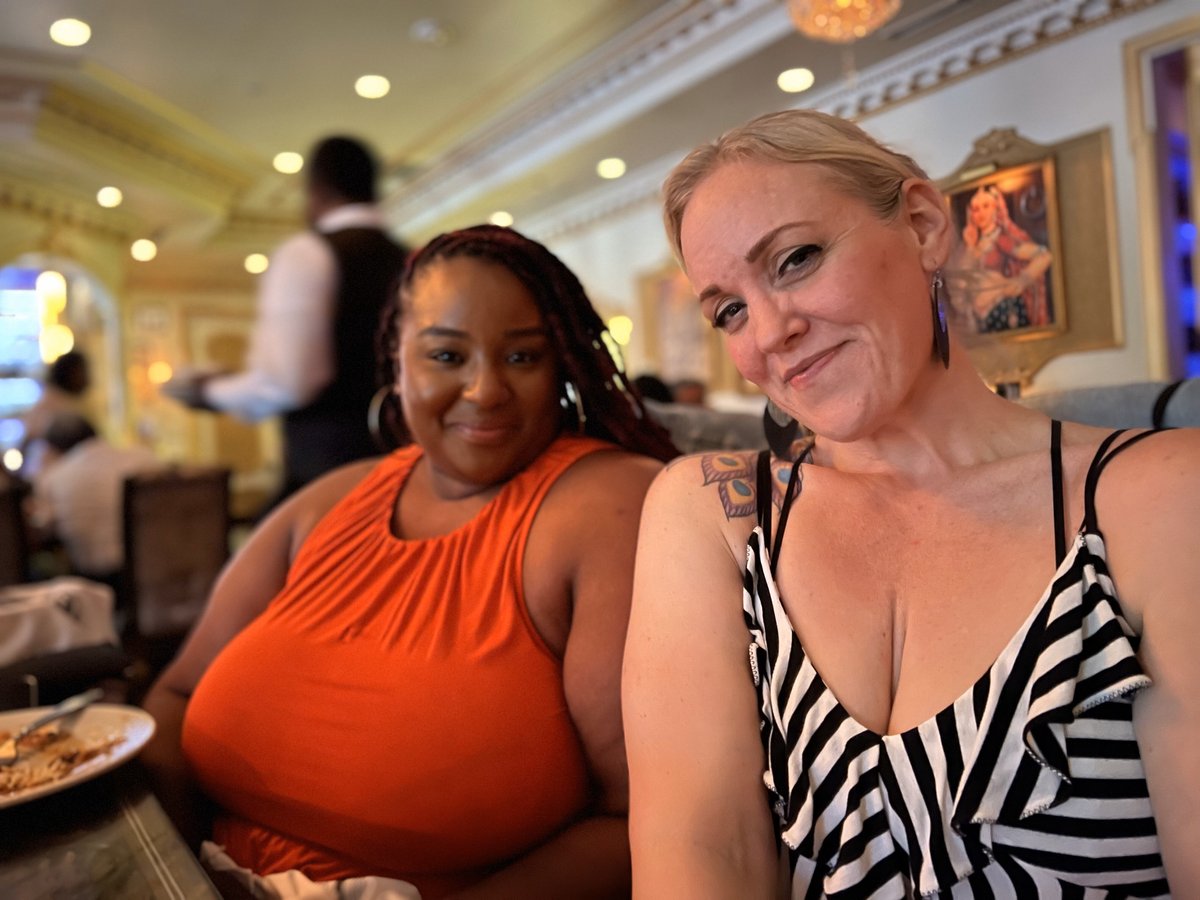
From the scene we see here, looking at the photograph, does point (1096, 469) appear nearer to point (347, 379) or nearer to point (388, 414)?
point (388, 414)

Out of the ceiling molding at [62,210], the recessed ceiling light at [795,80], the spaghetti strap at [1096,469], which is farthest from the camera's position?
the ceiling molding at [62,210]

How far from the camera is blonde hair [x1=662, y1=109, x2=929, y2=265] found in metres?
0.90

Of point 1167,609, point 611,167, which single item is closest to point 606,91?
point 611,167

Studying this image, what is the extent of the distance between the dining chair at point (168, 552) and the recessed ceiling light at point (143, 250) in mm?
6599

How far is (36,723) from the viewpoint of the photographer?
3.81 feet

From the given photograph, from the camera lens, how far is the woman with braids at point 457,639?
1.08 meters

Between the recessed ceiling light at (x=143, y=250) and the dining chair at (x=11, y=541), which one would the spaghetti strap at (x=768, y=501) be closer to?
the dining chair at (x=11, y=541)

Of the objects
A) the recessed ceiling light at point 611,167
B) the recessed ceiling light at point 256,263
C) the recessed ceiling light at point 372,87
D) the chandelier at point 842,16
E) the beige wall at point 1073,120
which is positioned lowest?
the beige wall at point 1073,120

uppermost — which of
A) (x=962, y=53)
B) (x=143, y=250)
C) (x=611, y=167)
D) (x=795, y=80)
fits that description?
(x=143, y=250)

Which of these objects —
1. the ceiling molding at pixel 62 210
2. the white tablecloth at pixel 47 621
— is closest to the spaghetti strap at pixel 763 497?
the white tablecloth at pixel 47 621

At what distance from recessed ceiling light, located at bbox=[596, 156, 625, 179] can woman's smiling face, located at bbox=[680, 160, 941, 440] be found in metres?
6.32

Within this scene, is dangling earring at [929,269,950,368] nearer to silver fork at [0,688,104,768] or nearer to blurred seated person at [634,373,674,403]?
silver fork at [0,688,104,768]

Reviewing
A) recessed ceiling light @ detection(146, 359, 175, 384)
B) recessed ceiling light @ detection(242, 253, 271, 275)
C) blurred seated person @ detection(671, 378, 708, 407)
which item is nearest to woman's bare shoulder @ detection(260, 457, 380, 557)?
blurred seated person @ detection(671, 378, 708, 407)

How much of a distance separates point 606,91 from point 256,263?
651cm
